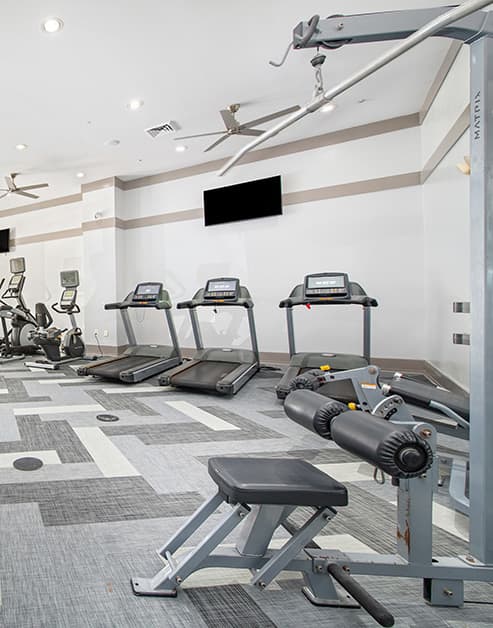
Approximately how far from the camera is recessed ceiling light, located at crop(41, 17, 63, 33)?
3.36 m

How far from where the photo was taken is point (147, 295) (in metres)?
6.07

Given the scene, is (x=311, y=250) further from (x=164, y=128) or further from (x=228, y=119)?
(x=164, y=128)

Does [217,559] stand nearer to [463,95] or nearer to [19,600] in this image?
[19,600]

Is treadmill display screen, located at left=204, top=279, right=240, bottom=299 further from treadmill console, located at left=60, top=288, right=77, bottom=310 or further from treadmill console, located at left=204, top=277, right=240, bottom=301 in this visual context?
treadmill console, located at left=60, top=288, right=77, bottom=310

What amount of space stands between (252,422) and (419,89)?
14.4 ft

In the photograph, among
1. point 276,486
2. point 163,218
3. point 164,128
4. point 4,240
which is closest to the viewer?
point 276,486

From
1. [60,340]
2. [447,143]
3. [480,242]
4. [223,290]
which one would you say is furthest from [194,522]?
[60,340]

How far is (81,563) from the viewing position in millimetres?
1531

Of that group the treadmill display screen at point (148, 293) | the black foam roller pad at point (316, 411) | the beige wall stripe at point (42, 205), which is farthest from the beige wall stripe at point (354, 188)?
the black foam roller pad at point (316, 411)

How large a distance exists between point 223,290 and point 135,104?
2.55m

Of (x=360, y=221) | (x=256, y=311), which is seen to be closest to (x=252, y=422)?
(x=256, y=311)

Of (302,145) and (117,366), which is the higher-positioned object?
(302,145)

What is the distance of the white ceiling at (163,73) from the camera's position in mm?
3357

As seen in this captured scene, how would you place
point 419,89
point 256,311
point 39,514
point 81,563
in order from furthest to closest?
point 256,311, point 419,89, point 39,514, point 81,563
